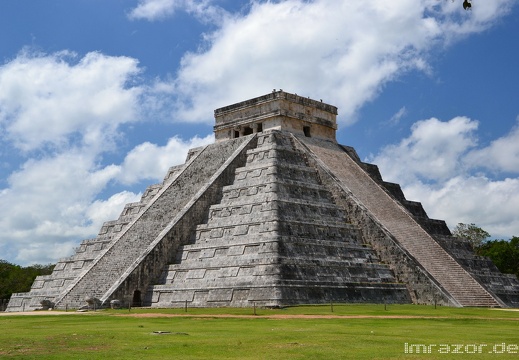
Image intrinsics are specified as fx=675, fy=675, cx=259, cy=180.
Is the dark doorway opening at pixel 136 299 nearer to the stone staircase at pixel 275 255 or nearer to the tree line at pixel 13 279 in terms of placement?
the stone staircase at pixel 275 255

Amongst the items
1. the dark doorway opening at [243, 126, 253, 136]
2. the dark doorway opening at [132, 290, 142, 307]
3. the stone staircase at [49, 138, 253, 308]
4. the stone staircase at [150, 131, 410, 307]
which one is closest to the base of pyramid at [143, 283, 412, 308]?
the stone staircase at [150, 131, 410, 307]

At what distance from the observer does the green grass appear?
33.8 ft

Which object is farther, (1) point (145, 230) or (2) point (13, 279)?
(2) point (13, 279)

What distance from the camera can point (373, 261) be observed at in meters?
26.4

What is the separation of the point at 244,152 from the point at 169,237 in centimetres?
652

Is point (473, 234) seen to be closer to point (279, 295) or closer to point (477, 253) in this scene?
point (477, 253)

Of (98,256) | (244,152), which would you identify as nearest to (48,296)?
(98,256)

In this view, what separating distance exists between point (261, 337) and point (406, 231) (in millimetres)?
16535

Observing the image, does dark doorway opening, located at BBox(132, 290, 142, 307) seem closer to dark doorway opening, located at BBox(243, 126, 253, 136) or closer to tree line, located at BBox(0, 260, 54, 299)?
dark doorway opening, located at BBox(243, 126, 253, 136)

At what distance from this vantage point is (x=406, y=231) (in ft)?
92.0

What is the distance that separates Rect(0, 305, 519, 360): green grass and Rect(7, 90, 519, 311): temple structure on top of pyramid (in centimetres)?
379

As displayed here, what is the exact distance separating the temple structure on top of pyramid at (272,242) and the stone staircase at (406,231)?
0.06 meters

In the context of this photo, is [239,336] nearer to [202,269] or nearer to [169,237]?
[202,269]

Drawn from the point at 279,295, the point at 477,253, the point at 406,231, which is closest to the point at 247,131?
the point at 406,231
